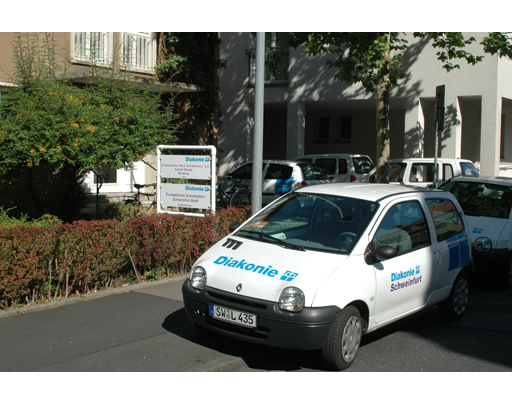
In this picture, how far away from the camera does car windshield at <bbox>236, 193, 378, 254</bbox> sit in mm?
5812

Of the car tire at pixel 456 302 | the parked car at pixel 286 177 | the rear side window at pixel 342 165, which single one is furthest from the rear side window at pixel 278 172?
the car tire at pixel 456 302

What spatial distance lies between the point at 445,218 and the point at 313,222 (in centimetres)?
191

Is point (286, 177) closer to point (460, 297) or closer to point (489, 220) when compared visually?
point (489, 220)

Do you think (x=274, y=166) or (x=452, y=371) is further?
(x=274, y=166)

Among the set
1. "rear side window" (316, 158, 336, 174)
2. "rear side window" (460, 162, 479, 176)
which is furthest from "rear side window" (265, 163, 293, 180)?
"rear side window" (460, 162, 479, 176)

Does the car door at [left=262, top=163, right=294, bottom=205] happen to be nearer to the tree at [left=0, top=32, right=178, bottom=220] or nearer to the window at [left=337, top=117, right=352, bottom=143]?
the tree at [left=0, top=32, right=178, bottom=220]

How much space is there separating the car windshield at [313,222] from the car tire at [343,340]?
0.66 meters

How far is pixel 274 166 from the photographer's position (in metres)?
18.1

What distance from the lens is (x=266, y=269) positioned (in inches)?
211

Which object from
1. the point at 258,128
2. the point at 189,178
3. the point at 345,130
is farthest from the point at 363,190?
the point at 345,130

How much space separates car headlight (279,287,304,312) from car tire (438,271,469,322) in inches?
107

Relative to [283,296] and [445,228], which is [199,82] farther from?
[283,296]
